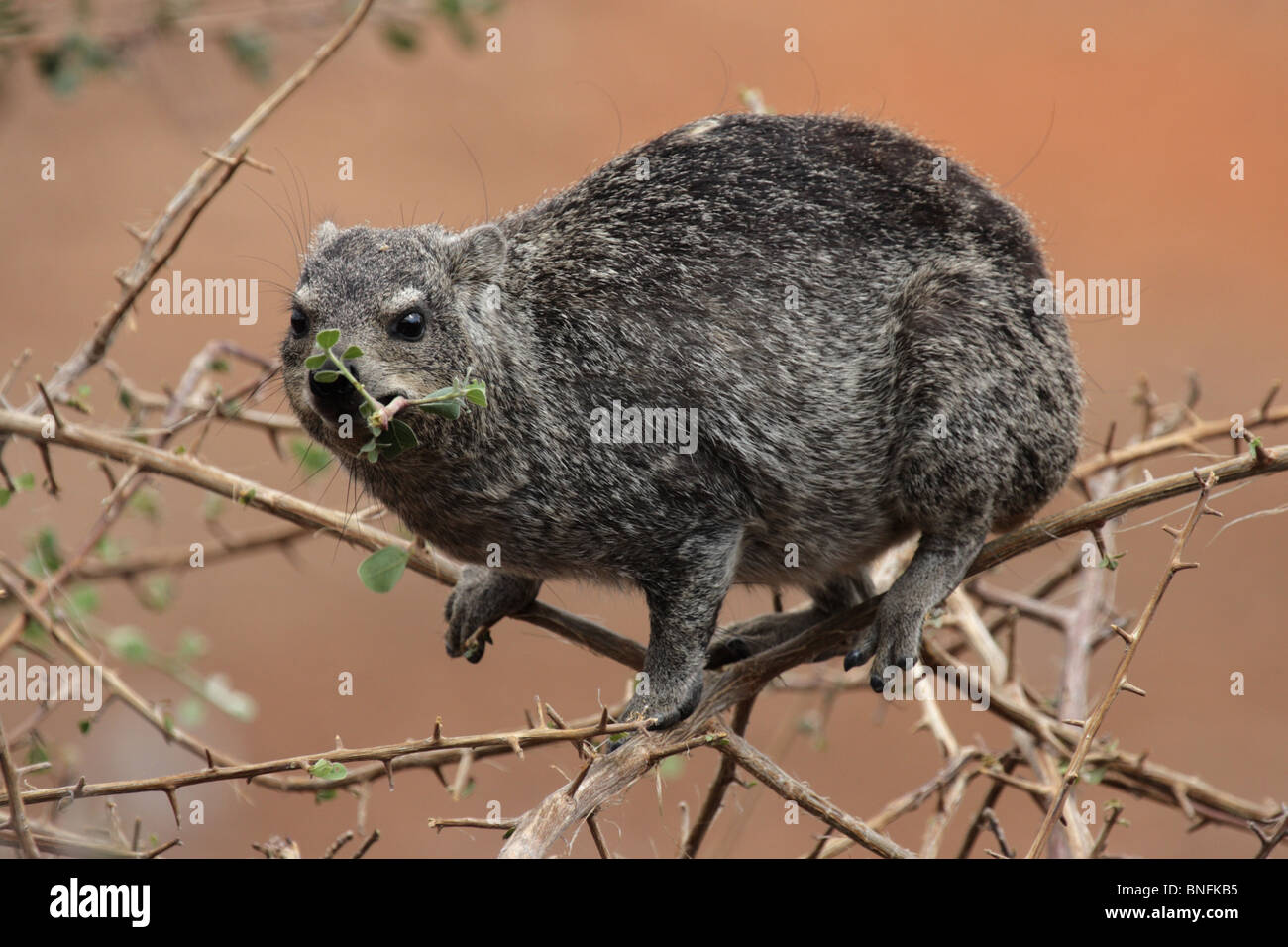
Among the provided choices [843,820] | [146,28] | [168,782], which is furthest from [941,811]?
[146,28]

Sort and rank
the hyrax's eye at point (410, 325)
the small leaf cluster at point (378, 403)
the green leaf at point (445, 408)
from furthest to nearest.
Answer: the hyrax's eye at point (410, 325) → the green leaf at point (445, 408) → the small leaf cluster at point (378, 403)

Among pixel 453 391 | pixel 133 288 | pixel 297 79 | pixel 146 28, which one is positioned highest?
pixel 146 28

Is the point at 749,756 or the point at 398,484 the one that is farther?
the point at 398,484

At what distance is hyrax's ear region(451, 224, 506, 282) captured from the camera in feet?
13.1

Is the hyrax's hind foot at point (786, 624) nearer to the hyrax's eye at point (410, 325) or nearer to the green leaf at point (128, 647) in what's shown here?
the hyrax's eye at point (410, 325)

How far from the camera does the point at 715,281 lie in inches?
163

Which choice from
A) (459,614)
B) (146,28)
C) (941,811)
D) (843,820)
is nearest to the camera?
(843,820)

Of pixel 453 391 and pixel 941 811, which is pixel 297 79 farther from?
pixel 941 811

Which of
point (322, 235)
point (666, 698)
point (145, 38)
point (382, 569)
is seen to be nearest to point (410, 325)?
point (322, 235)

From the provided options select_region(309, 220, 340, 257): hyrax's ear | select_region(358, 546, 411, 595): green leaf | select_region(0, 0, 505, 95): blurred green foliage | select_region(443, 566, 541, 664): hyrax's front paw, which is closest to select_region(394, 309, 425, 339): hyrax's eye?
select_region(309, 220, 340, 257): hyrax's ear

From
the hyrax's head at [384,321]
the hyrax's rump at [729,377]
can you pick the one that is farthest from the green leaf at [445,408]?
the hyrax's rump at [729,377]

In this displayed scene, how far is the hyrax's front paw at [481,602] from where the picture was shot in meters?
4.25

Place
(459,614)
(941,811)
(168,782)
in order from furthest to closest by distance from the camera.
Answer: (459,614), (941,811), (168,782)

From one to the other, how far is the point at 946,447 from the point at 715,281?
36.2 inches
